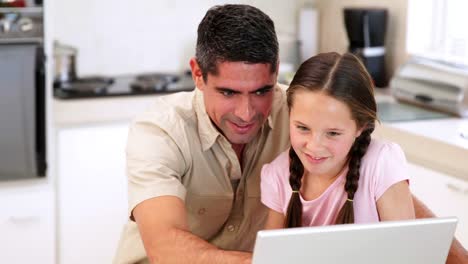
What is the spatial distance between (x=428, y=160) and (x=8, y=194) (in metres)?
1.63

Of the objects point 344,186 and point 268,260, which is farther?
point 344,186

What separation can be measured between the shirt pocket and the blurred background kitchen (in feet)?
3.10

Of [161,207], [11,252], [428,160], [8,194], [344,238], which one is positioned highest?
[344,238]

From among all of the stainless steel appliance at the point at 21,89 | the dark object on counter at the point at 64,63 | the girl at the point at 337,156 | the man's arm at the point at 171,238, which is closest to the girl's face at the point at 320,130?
the girl at the point at 337,156

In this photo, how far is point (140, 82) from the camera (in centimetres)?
330

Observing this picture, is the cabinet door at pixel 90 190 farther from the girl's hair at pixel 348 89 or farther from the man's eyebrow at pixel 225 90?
the girl's hair at pixel 348 89

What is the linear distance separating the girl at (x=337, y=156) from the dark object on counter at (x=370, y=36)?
5.58 feet

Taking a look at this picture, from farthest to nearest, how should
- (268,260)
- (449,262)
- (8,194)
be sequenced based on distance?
(8,194), (449,262), (268,260)

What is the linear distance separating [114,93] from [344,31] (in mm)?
1215

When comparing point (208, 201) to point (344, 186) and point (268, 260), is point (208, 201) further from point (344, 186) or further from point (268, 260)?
point (268, 260)

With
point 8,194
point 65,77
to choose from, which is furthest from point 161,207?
point 65,77

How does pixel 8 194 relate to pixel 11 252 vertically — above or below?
above

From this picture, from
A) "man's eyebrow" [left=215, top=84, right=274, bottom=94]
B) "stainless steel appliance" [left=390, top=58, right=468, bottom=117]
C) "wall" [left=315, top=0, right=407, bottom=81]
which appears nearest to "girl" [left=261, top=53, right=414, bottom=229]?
"man's eyebrow" [left=215, top=84, right=274, bottom=94]

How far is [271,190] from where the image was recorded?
1716mm
